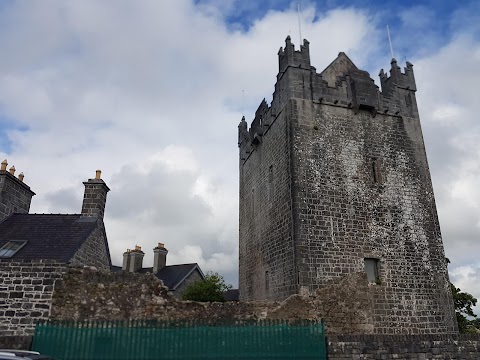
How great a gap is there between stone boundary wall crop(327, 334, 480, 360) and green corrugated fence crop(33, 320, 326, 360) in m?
0.40

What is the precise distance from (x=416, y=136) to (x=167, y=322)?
13.3 metres

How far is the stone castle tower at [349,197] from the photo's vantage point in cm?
1389

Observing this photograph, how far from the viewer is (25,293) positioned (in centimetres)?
1062

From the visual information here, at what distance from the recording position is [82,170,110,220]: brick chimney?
1415 cm

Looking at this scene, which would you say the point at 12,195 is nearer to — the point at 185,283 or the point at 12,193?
the point at 12,193

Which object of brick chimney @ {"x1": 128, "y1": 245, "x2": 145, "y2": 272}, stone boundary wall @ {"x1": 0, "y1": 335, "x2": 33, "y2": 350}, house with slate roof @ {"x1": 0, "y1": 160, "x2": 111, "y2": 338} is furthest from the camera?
brick chimney @ {"x1": 128, "y1": 245, "x2": 145, "y2": 272}

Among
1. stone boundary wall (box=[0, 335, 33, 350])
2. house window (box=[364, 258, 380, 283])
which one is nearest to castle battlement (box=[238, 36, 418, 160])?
house window (box=[364, 258, 380, 283])

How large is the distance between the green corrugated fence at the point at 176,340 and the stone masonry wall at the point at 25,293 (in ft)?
8.45

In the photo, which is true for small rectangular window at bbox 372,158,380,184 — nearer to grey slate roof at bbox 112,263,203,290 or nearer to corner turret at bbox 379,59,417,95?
corner turret at bbox 379,59,417,95

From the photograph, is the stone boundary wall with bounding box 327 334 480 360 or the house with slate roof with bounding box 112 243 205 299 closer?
the stone boundary wall with bounding box 327 334 480 360

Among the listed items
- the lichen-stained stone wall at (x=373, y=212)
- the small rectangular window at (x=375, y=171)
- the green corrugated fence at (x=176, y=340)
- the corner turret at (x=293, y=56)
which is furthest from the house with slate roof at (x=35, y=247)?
the small rectangular window at (x=375, y=171)

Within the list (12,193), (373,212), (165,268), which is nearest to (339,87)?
(373,212)

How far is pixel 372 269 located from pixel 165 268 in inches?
846

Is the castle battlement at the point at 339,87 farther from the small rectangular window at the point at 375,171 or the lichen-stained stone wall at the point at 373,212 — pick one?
the small rectangular window at the point at 375,171
